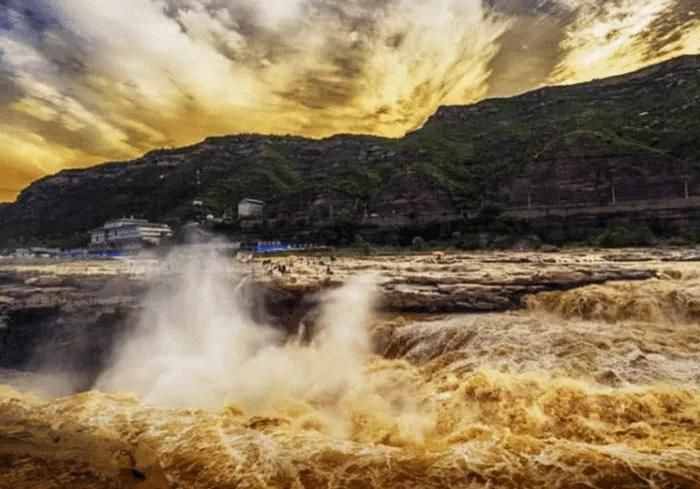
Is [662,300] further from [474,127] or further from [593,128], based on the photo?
[474,127]

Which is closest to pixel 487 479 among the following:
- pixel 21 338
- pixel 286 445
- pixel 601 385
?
pixel 286 445

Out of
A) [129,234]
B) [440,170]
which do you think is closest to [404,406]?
[440,170]

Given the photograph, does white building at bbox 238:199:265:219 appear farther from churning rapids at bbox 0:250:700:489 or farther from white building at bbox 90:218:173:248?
churning rapids at bbox 0:250:700:489

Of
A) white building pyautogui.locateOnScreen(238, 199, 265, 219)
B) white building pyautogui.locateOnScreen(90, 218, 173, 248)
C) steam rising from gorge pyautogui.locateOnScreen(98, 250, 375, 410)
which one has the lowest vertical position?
steam rising from gorge pyautogui.locateOnScreen(98, 250, 375, 410)

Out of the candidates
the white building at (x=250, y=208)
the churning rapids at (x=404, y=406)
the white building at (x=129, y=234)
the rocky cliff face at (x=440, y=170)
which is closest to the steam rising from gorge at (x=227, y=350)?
the churning rapids at (x=404, y=406)

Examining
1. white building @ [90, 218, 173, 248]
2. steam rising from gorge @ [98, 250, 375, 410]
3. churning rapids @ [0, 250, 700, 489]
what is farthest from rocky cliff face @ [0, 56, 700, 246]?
churning rapids @ [0, 250, 700, 489]

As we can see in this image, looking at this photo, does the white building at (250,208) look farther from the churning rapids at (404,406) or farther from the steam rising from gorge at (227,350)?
the churning rapids at (404,406)
